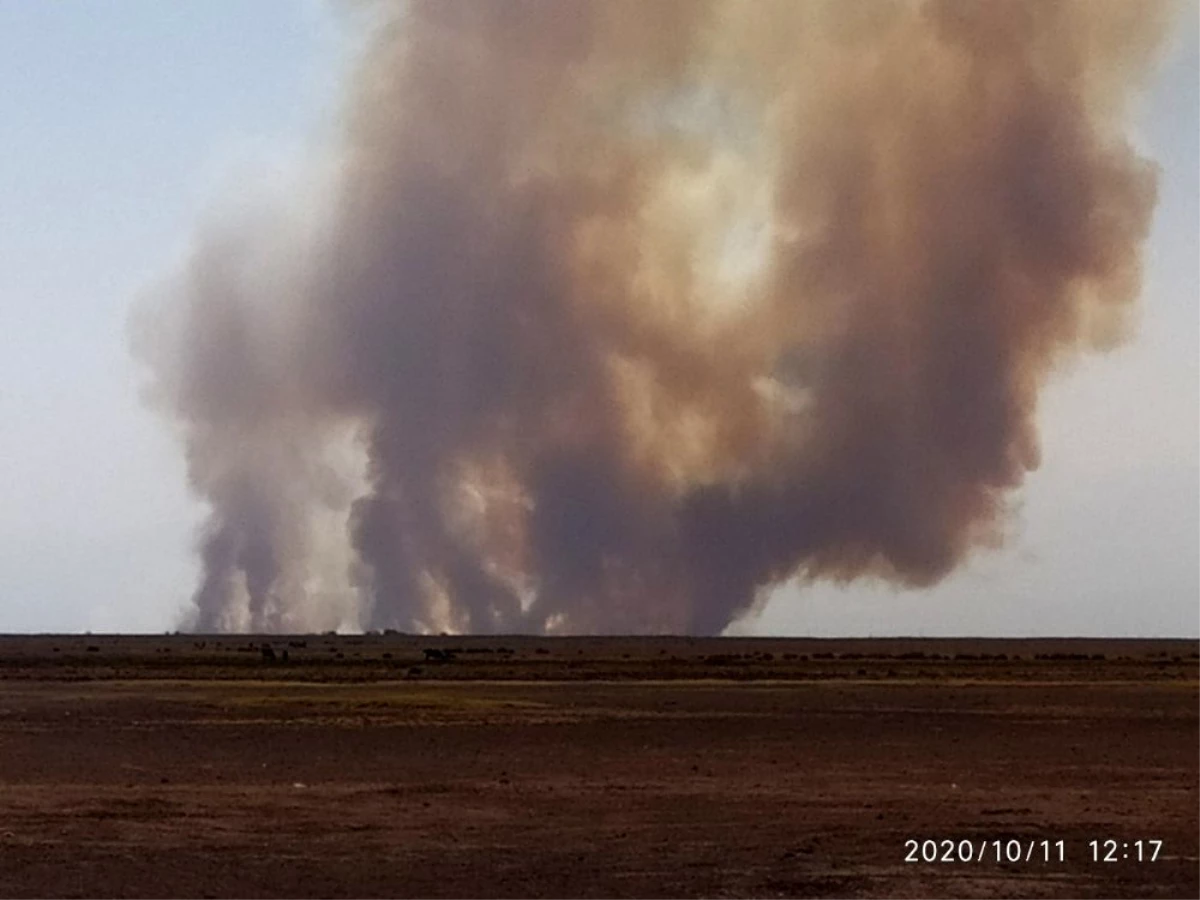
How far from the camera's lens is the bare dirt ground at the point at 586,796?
24.0 m

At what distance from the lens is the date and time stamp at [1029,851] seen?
25578 mm

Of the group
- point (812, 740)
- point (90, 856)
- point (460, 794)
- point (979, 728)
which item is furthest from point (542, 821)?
point (979, 728)

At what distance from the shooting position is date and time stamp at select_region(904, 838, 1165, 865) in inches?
1007

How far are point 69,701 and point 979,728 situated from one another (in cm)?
3751

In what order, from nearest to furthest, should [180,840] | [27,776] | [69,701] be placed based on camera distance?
[180,840] < [27,776] < [69,701]

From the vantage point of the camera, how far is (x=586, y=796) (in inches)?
1350

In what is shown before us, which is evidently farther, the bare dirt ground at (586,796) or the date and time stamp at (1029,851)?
the date and time stamp at (1029,851)

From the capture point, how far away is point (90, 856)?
26141 millimetres

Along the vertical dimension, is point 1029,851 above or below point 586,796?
below

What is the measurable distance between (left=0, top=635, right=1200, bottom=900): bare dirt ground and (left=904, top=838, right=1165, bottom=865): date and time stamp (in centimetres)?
13

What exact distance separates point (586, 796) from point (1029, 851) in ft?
33.7

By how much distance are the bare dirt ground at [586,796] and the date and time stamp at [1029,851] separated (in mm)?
129

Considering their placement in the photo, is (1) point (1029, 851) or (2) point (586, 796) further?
(2) point (586, 796)

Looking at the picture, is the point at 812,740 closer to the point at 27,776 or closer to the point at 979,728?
the point at 979,728
